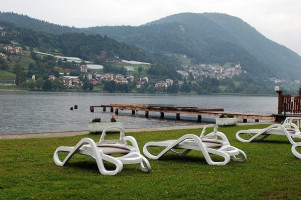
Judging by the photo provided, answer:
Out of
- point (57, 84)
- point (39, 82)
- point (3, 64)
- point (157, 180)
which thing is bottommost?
point (57, 84)

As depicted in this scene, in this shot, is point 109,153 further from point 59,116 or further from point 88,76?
point 88,76

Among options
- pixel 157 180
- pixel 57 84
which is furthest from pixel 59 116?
pixel 57 84

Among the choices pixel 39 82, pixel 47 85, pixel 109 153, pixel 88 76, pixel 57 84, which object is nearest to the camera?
pixel 109 153

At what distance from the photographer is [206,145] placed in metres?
8.54

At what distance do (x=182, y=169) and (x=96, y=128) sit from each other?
9605mm

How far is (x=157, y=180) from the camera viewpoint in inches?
260

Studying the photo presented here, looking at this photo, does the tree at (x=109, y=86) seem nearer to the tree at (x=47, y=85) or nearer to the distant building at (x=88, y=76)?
the distant building at (x=88, y=76)

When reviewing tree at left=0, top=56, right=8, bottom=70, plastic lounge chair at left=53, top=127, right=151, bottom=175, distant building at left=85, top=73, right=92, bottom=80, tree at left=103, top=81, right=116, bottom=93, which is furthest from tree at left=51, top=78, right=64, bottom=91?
plastic lounge chair at left=53, top=127, right=151, bottom=175

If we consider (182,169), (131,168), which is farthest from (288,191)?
(131,168)

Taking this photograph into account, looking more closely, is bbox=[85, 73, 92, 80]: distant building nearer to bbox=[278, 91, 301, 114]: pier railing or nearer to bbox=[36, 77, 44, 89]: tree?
bbox=[36, 77, 44, 89]: tree

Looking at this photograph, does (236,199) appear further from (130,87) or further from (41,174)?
(130,87)

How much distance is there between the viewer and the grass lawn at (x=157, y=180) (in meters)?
5.69

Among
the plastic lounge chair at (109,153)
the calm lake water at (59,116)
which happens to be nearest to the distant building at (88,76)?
the calm lake water at (59,116)

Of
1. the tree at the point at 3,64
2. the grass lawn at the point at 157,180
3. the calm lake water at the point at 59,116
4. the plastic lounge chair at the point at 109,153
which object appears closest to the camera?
the grass lawn at the point at 157,180
